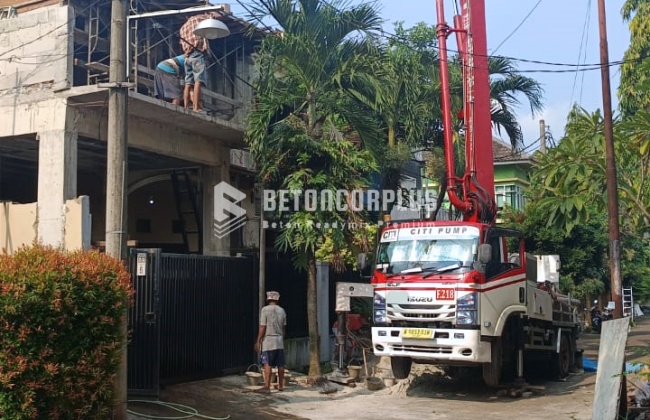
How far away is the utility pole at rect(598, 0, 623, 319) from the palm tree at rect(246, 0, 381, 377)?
515 cm

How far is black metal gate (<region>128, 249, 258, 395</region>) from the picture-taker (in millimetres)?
10281

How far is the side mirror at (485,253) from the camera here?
10617mm

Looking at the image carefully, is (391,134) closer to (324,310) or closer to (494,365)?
(324,310)

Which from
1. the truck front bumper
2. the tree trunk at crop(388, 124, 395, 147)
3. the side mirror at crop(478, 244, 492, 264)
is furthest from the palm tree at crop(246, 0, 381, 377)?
the tree trunk at crop(388, 124, 395, 147)

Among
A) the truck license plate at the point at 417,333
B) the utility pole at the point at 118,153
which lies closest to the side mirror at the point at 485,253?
the truck license plate at the point at 417,333

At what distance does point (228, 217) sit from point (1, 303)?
33.1ft

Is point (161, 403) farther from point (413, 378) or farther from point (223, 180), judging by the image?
point (223, 180)

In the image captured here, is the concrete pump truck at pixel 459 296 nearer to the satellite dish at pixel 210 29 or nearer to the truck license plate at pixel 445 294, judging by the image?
the truck license plate at pixel 445 294

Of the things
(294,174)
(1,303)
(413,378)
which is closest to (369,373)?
(413,378)

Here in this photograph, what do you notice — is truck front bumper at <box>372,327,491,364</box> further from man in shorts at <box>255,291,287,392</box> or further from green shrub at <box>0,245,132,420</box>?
green shrub at <box>0,245,132,420</box>

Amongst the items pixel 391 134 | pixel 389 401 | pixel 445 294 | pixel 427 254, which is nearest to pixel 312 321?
pixel 389 401

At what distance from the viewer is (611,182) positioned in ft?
47.0

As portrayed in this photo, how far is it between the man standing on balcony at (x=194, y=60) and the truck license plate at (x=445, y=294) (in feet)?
19.8

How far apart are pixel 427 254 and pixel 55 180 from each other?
6.47 metres
